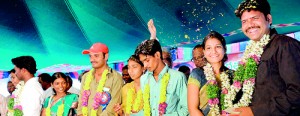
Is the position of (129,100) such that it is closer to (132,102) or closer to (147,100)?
(132,102)

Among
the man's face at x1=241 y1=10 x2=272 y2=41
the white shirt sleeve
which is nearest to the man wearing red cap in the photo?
the white shirt sleeve

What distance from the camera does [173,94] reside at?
3.24 meters

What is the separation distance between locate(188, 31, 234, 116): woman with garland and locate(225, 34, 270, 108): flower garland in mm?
221

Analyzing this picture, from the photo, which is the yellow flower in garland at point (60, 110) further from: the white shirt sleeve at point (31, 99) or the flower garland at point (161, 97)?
the flower garland at point (161, 97)

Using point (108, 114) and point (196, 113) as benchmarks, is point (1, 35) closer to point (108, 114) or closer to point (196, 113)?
point (108, 114)

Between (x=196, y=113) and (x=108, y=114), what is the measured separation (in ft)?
5.22

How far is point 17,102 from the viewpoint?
456 centimetres

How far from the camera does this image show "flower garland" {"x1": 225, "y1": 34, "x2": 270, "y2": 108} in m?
2.03

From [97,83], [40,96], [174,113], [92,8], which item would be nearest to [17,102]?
[40,96]

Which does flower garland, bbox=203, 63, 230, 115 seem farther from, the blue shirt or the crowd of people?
the blue shirt

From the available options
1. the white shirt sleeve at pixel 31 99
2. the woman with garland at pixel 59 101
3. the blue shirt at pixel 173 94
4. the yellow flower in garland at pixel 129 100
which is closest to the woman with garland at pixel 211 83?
the blue shirt at pixel 173 94

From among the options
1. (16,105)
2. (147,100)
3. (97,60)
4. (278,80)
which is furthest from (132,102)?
(278,80)

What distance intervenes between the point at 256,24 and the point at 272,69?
29 centimetres

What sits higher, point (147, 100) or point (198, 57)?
point (198, 57)
